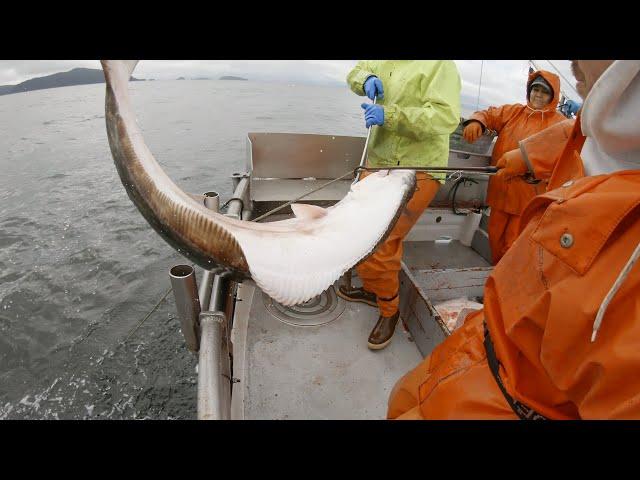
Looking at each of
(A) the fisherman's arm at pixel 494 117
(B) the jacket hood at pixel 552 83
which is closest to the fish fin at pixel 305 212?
(A) the fisherman's arm at pixel 494 117

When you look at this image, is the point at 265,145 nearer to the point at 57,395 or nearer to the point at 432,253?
the point at 432,253

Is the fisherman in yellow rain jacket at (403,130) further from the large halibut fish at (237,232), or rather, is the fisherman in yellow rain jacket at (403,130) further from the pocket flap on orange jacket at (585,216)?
the pocket flap on orange jacket at (585,216)

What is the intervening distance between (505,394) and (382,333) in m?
1.97

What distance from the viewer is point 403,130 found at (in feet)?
9.19

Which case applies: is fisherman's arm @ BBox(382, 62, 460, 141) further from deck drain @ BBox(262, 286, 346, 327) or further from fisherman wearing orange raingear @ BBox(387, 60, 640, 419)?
deck drain @ BBox(262, 286, 346, 327)

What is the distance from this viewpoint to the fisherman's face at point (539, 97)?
4.41 m

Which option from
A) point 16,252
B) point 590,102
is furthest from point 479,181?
point 16,252

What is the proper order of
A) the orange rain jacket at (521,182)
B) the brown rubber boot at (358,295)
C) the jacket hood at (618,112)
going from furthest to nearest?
the brown rubber boot at (358,295) → the orange rain jacket at (521,182) → the jacket hood at (618,112)

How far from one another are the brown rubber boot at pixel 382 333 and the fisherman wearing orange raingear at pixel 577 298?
5.66 ft

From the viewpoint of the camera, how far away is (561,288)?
101cm

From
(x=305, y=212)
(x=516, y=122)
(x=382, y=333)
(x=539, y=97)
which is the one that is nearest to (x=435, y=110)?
(x=305, y=212)

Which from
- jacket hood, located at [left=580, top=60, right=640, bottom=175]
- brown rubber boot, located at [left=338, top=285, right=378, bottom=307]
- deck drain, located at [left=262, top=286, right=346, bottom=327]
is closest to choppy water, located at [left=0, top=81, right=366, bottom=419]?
deck drain, located at [left=262, top=286, right=346, bottom=327]

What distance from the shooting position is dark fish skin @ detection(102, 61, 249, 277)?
1430 millimetres
